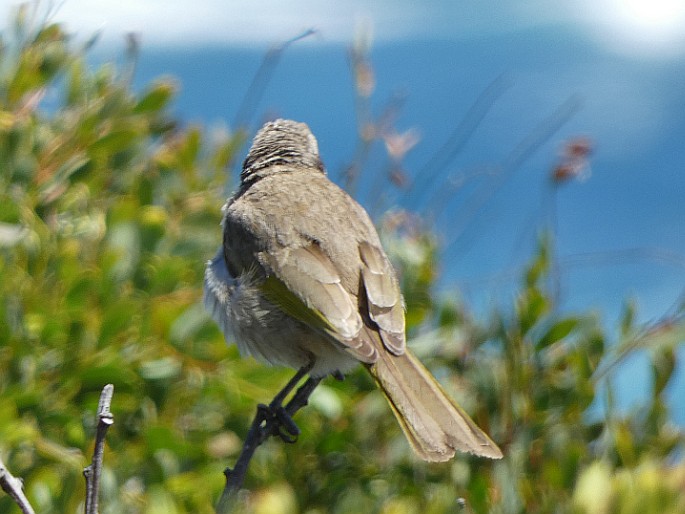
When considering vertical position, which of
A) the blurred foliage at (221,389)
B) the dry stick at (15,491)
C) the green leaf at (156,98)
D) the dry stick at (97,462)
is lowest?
the blurred foliage at (221,389)

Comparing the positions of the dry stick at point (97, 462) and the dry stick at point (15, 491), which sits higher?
the dry stick at point (97, 462)

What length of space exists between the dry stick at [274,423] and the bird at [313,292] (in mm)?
114

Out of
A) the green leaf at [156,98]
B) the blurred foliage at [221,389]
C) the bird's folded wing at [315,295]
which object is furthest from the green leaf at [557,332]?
the green leaf at [156,98]

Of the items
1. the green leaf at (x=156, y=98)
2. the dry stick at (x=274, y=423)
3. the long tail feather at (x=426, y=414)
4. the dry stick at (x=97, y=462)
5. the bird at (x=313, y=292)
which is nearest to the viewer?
the dry stick at (x=97, y=462)

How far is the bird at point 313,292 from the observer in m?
2.50

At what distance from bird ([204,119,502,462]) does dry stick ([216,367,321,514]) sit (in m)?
0.11

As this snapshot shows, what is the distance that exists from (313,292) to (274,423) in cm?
36

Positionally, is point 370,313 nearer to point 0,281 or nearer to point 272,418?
point 272,418

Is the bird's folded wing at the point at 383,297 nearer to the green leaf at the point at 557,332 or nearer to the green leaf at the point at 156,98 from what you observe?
the green leaf at the point at 557,332

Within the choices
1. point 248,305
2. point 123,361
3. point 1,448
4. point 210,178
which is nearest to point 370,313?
point 248,305

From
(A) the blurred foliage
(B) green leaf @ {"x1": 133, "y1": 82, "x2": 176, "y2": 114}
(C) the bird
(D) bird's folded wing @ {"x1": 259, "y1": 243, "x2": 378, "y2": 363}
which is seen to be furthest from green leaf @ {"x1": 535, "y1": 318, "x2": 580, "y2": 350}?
(B) green leaf @ {"x1": 133, "y1": 82, "x2": 176, "y2": 114}

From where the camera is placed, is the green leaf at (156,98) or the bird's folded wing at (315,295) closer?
the bird's folded wing at (315,295)

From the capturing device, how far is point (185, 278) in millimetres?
3547

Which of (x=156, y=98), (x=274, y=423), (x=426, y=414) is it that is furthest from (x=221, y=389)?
(x=156, y=98)
